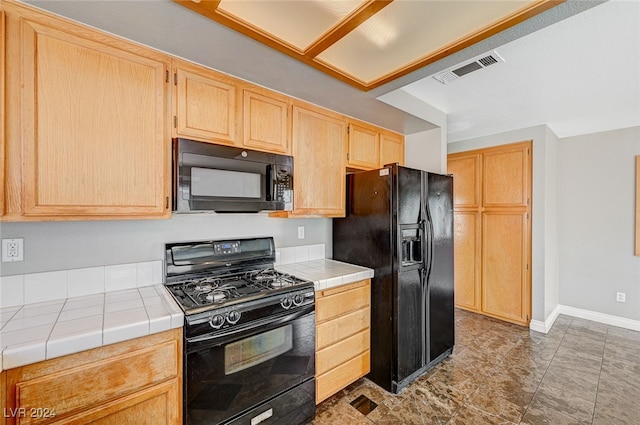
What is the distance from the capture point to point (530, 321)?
3.38 meters

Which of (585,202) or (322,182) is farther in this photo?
(585,202)

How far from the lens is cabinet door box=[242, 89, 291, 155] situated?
1947 mm

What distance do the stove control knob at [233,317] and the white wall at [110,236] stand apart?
29.5 inches

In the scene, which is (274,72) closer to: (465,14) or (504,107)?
(465,14)

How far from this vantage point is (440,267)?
2.59 m

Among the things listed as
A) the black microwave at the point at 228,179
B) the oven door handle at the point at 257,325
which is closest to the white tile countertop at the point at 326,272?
the oven door handle at the point at 257,325

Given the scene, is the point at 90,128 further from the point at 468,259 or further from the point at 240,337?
the point at 468,259

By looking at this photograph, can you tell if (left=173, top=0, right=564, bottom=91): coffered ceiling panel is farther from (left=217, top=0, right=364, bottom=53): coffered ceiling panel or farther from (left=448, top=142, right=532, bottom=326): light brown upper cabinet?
(left=448, top=142, right=532, bottom=326): light brown upper cabinet

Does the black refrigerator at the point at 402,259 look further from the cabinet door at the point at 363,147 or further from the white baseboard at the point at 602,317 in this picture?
the white baseboard at the point at 602,317

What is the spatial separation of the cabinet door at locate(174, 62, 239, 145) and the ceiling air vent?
1.57 meters

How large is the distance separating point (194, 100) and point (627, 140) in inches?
192

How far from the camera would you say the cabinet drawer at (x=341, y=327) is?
6.50 feet

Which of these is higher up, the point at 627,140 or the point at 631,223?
the point at 627,140

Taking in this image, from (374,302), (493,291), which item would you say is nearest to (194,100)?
(374,302)
